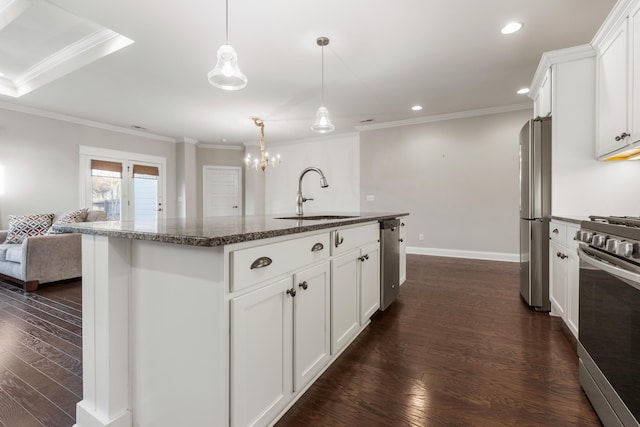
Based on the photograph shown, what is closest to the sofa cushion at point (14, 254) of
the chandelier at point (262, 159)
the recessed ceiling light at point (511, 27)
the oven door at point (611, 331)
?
the chandelier at point (262, 159)

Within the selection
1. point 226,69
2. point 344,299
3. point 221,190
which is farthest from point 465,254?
point 221,190

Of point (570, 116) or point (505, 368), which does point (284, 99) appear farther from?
point (505, 368)

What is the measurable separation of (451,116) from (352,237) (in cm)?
419

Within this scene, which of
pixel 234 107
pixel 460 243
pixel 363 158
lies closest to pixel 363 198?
pixel 363 158

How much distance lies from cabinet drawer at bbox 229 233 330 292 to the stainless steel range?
123 cm

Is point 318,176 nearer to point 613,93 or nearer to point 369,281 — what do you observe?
point 369,281

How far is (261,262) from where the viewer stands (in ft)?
3.67

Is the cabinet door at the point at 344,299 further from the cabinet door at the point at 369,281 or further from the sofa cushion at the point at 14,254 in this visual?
the sofa cushion at the point at 14,254

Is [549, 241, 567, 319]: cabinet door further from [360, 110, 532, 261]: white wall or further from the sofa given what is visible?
the sofa

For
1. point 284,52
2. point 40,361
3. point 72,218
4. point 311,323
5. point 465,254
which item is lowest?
point 40,361

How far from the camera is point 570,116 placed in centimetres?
250

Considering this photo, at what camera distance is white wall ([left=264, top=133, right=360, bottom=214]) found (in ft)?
21.1

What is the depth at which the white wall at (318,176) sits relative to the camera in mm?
6445

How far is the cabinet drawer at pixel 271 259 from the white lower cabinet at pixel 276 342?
1.8 inches
